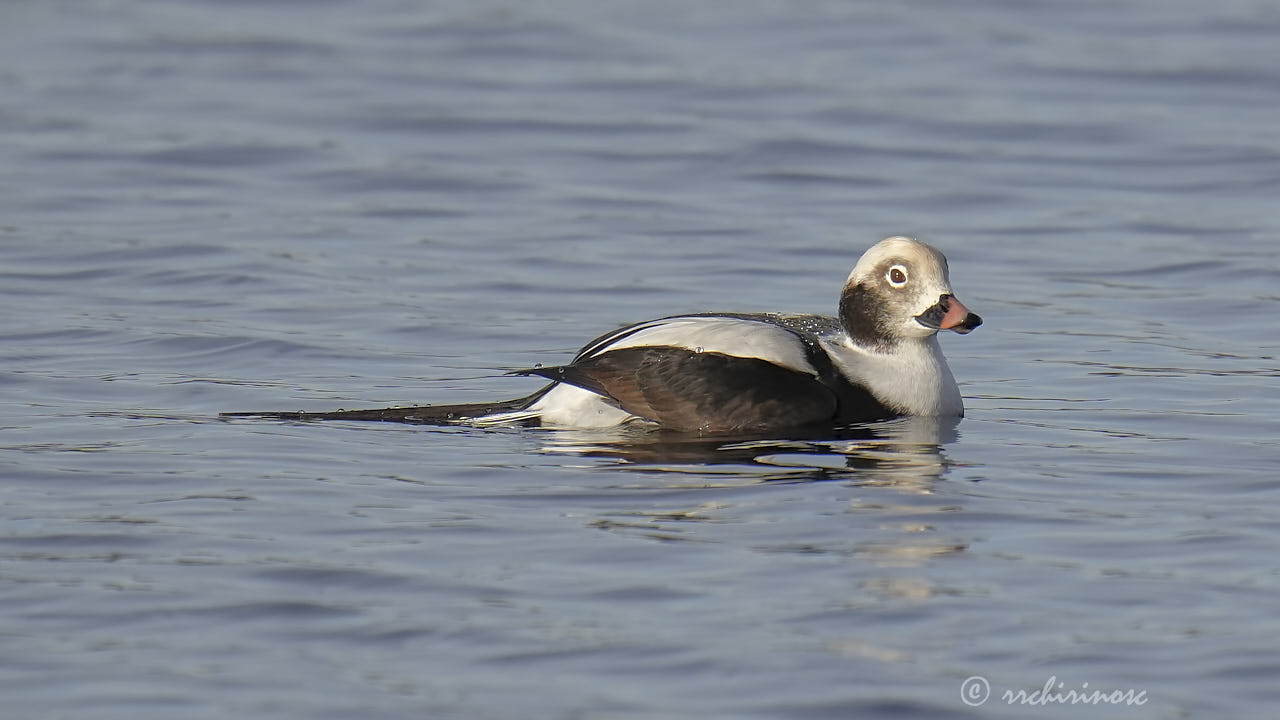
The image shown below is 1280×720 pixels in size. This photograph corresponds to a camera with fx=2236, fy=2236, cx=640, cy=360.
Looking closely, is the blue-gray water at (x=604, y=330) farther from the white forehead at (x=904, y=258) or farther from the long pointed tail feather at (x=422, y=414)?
the white forehead at (x=904, y=258)

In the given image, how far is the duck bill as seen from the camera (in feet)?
31.0

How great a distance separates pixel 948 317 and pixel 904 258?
333mm

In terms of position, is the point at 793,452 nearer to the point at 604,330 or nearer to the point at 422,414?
the point at 422,414

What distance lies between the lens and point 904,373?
31.4 ft

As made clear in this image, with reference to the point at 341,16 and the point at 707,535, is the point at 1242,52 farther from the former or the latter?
the point at 707,535

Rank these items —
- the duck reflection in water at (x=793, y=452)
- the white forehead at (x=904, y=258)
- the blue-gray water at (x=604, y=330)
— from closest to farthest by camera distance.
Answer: the blue-gray water at (x=604, y=330), the duck reflection in water at (x=793, y=452), the white forehead at (x=904, y=258)

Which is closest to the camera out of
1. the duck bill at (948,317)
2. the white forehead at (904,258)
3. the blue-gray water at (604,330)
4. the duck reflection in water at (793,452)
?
the blue-gray water at (604,330)

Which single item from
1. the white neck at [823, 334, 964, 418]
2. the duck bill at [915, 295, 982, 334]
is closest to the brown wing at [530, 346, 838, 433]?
the white neck at [823, 334, 964, 418]

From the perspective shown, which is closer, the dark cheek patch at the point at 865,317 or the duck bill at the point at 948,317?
the duck bill at the point at 948,317

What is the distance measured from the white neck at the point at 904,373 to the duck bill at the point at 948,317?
12cm

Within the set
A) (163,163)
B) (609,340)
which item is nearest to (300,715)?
(609,340)

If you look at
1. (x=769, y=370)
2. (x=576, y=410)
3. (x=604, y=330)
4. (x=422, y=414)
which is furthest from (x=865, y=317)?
(x=604, y=330)

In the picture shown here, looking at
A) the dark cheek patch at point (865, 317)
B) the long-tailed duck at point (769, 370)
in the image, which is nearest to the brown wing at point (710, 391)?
the long-tailed duck at point (769, 370)

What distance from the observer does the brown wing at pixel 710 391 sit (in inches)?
361
